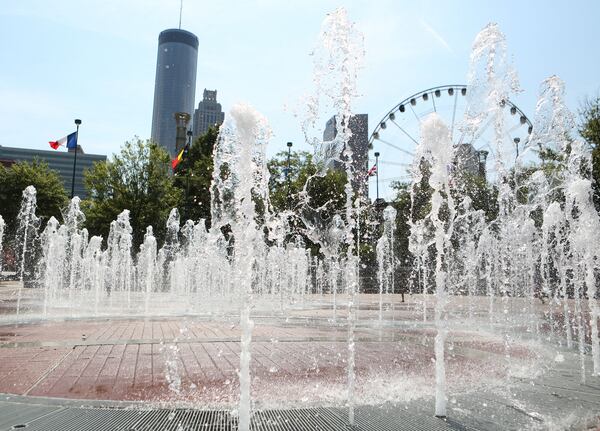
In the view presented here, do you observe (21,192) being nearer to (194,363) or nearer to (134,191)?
(134,191)

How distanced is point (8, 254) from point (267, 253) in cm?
3247

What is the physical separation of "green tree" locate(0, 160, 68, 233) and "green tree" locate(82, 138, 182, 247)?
2.54 m

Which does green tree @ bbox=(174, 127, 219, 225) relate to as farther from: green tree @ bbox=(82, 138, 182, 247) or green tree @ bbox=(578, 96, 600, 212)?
green tree @ bbox=(578, 96, 600, 212)

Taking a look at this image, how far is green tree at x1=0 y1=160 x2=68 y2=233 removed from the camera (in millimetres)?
35531

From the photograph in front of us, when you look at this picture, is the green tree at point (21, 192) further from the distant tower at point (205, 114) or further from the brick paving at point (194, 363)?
the distant tower at point (205, 114)

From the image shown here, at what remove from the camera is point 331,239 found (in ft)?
86.8

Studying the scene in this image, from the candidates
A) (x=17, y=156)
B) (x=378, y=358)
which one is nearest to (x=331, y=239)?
(x=378, y=358)

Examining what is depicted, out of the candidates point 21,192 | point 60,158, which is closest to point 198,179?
point 21,192

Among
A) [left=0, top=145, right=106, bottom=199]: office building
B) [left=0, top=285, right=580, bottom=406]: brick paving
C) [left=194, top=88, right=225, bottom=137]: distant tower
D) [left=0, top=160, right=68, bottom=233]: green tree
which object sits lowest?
[left=0, top=285, right=580, bottom=406]: brick paving

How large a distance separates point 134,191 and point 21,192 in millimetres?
9206

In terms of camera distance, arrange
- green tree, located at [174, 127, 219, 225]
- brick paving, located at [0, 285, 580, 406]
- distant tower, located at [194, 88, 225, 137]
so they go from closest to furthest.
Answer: brick paving, located at [0, 285, 580, 406] → green tree, located at [174, 127, 219, 225] → distant tower, located at [194, 88, 225, 137]

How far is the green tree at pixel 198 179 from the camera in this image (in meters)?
35.1

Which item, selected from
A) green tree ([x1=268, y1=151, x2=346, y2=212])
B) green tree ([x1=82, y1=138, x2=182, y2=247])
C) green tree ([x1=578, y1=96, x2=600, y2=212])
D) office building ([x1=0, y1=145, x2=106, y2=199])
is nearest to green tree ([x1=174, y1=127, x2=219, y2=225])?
green tree ([x1=82, y1=138, x2=182, y2=247])

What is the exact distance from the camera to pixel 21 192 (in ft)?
118
